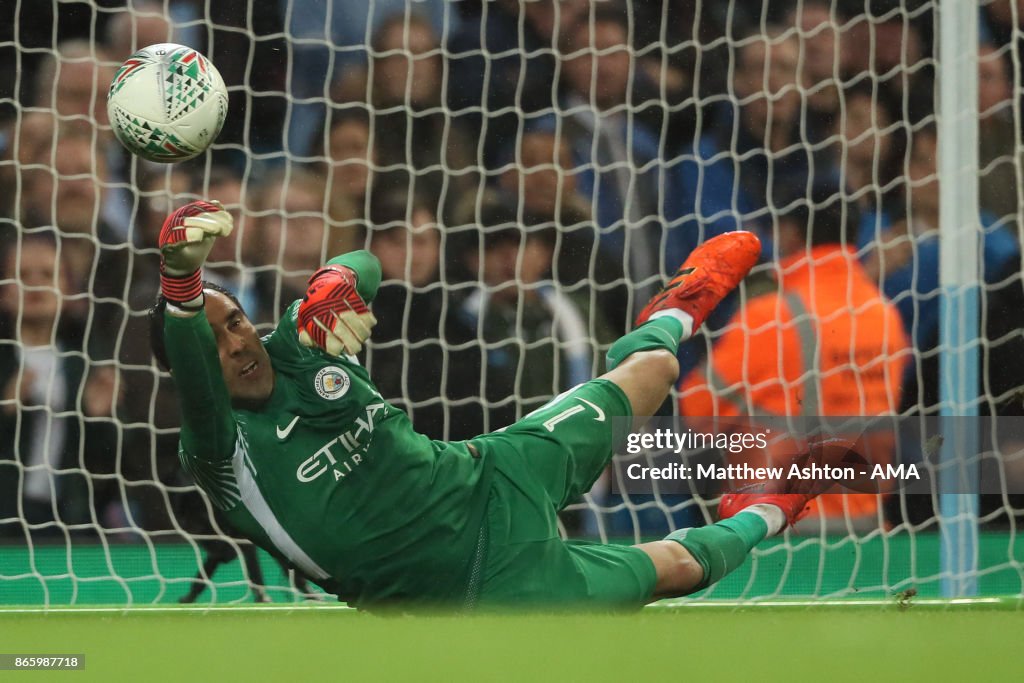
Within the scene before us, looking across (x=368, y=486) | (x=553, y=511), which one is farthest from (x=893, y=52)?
(x=368, y=486)

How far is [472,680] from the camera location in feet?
9.38

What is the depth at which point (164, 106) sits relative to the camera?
313cm

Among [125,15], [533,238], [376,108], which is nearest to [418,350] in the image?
[533,238]

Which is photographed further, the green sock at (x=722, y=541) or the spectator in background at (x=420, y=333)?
the spectator in background at (x=420, y=333)

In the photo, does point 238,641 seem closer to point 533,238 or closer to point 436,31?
point 533,238

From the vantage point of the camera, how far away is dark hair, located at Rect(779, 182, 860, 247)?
4.36 m

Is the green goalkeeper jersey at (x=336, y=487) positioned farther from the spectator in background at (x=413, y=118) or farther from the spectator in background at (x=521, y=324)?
the spectator in background at (x=413, y=118)

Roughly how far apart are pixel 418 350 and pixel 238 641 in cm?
119

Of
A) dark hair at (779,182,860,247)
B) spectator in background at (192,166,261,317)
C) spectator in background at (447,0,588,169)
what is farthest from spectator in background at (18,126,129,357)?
dark hair at (779,182,860,247)

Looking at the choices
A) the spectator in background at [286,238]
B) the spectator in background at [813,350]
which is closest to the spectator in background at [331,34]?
the spectator in background at [286,238]

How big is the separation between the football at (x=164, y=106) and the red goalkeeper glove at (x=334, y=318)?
442 mm

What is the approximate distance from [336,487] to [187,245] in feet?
2.45

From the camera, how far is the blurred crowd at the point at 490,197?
13.8 feet

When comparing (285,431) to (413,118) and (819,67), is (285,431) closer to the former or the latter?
(413,118)
